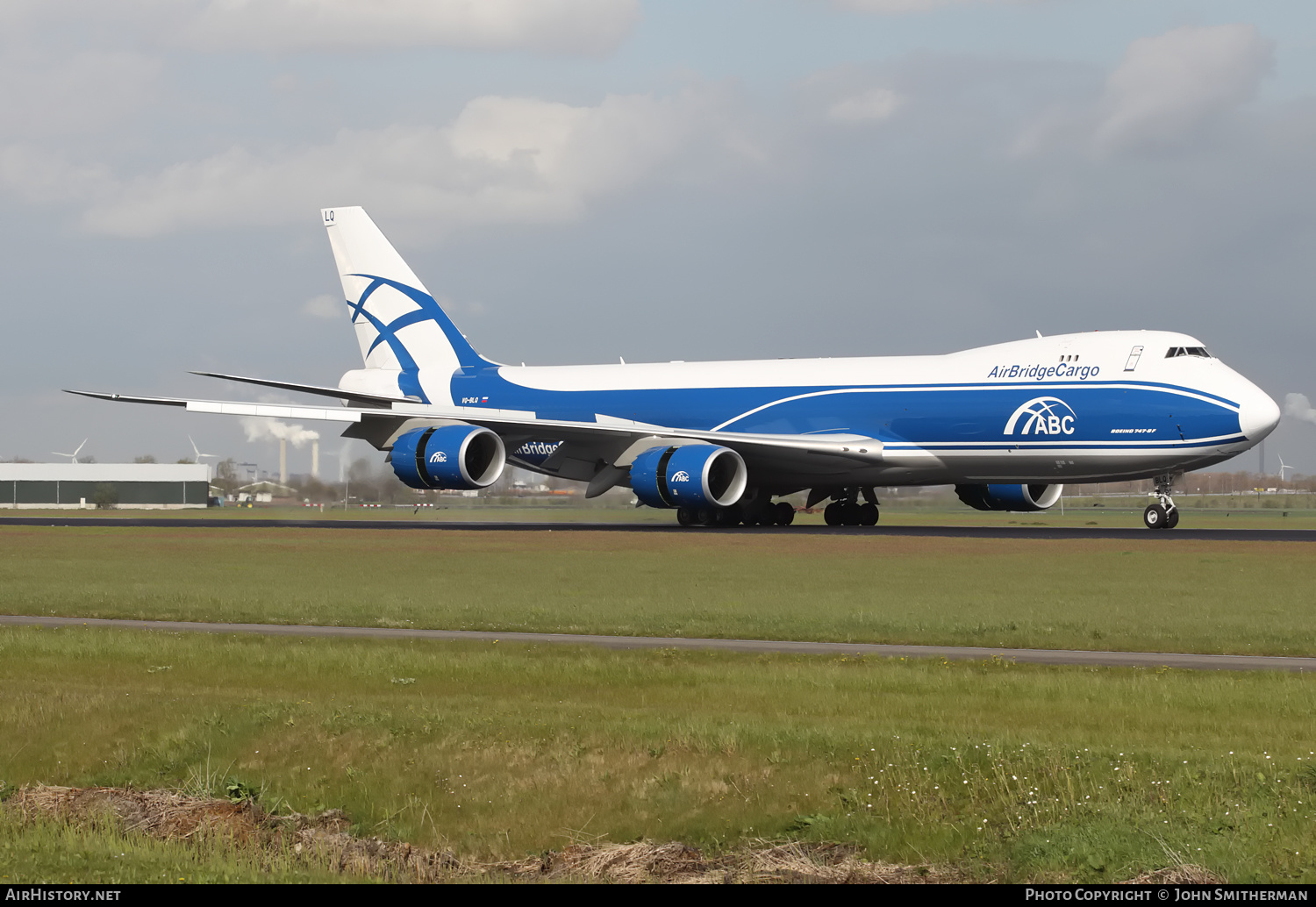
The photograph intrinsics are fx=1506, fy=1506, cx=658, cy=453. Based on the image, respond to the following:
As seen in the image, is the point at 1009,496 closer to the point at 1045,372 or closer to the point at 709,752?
the point at 1045,372

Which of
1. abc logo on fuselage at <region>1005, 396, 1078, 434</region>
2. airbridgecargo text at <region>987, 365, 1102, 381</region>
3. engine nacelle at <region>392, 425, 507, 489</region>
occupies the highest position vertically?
airbridgecargo text at <region>987, 365, 1102, 381</region>

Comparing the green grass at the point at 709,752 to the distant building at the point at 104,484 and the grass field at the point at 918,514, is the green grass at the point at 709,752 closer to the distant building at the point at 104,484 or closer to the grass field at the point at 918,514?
the grass field at the point at 918,514

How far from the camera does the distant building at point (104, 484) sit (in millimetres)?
131875

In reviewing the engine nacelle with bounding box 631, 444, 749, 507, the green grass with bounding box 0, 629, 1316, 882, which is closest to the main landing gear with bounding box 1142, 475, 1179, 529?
the engine nacelle with bounding box 631, 444, 749, 507

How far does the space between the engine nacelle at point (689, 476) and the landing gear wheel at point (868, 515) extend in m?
6.70

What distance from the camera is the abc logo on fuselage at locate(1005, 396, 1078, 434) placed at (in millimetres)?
47406

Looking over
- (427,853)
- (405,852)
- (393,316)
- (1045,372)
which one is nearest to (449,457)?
(393,316)

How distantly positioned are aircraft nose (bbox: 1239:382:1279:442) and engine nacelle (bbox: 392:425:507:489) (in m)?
24.2

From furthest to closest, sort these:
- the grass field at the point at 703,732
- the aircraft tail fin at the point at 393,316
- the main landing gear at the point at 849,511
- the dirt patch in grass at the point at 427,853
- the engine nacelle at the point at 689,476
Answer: the aircraft tail fin at the point at 393,316, the main landing gear at the point at 849,511, the engine nacelle at the point at 689,476, the grass field at the point at 703,732, the dirt patch in grass at the point at 427,853

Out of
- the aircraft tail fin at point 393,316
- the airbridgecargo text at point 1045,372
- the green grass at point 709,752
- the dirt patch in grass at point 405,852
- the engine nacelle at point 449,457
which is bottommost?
the dirt patch in grass at point 405,852

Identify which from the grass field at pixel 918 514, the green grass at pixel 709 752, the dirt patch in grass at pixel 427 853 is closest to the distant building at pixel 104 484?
the grass field at pixel 918 514

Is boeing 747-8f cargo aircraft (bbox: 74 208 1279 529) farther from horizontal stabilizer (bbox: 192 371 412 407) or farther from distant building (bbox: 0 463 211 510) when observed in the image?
distant building (bbox: 0 463 211 510)

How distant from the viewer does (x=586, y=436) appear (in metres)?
53.6

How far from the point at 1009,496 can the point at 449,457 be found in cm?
2059
